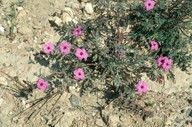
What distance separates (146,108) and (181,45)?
1015 millimetres

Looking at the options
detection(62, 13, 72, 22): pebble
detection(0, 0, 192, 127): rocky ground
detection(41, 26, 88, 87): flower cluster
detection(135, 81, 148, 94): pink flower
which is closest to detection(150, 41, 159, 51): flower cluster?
detection(0, 0, 192, 127): rocky ground

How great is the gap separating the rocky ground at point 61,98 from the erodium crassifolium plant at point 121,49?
15 cm

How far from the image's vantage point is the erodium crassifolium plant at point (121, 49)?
498cm

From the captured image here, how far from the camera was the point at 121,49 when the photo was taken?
504 centimetres

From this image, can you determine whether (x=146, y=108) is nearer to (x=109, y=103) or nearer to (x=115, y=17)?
(x=109, y=103)

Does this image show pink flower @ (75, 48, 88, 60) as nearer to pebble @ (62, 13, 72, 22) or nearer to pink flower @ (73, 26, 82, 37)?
pink flower @ (73, 26, 82, 37)

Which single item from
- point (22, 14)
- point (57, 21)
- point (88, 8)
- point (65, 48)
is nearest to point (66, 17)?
point (57, 21)

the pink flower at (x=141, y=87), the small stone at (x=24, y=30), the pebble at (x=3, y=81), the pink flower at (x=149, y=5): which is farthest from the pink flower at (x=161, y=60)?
the pebble at (x=3, y=81)

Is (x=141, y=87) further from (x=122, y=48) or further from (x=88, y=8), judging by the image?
(x=88, y=8)

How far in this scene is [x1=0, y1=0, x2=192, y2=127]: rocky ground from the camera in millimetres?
4816

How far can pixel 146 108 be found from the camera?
4.89m

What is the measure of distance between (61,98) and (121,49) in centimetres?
101

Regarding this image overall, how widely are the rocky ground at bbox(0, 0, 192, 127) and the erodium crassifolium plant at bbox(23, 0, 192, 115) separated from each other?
15cm

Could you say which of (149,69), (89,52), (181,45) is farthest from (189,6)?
(89,52)
